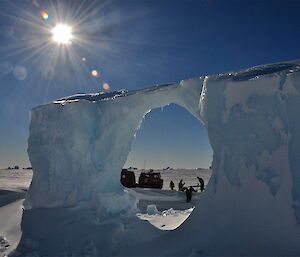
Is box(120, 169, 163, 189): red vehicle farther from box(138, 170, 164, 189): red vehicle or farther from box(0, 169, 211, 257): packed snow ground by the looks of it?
box(0, 169, 211, 257): packed snow ground

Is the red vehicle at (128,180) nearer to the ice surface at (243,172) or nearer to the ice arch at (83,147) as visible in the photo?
the ice arch at (83,147)

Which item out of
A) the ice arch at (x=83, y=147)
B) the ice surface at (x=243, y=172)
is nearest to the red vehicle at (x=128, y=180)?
the ice arch at (x=83, y=147)

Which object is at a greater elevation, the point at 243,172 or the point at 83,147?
the point at 83,147

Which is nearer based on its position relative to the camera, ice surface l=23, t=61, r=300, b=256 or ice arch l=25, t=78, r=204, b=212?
ice surface l=23, t=61, r=300, b=256

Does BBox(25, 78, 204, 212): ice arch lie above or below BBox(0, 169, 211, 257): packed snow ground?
above

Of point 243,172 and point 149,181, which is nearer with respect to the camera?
point 243,172

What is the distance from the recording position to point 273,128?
7473 mm

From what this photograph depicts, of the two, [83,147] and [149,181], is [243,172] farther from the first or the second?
[149,181]

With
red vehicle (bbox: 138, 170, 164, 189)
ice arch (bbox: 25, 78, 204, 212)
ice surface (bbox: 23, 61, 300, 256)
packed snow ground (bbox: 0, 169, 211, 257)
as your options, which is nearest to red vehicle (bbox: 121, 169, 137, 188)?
red vehicle (bbox: 138, 170, 164, 189)

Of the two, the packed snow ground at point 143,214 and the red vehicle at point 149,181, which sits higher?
the red vehicle at point 149,181

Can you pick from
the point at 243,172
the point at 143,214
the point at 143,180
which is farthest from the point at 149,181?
the point at 243,172

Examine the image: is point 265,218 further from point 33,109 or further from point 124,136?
point 33,109

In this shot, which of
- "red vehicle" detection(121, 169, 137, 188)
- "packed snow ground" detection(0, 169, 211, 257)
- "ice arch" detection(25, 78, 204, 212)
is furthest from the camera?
"red vehicle" detection(121, 169, 137, 188)

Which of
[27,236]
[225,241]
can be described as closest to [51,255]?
[27,236]
